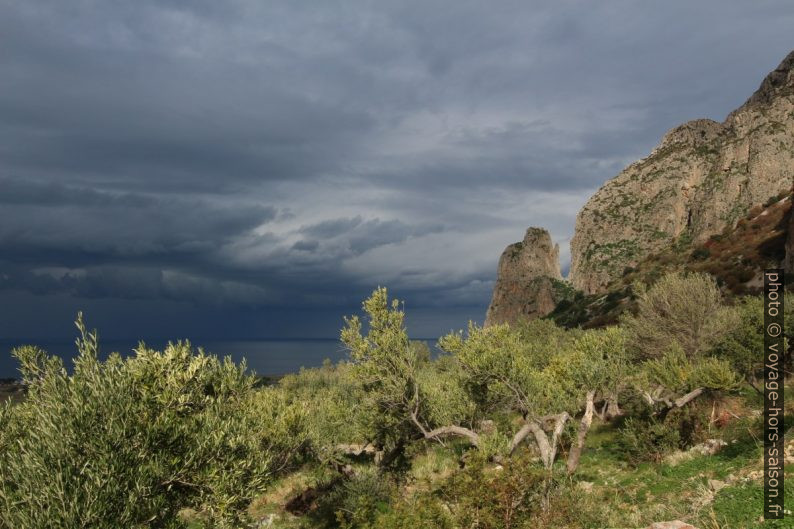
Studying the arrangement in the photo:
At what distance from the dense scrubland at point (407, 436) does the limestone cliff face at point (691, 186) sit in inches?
3815

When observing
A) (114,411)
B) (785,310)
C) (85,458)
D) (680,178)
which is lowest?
(85,458)

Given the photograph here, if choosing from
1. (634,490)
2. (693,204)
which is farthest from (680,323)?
(693,204)

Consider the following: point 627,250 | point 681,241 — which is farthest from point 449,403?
point 627,250

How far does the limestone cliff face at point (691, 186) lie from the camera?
11762cm

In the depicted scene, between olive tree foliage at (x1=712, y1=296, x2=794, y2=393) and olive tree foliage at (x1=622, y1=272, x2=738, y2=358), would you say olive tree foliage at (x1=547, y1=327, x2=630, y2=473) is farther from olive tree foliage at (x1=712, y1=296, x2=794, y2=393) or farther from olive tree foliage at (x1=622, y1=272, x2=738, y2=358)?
olive tree foliage at (x1=622, y1=272, x2=738, y2=358)

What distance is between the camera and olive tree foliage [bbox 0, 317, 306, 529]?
42.0 feet

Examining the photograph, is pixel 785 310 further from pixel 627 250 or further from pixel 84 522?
pixel 627 250

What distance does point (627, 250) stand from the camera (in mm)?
147125

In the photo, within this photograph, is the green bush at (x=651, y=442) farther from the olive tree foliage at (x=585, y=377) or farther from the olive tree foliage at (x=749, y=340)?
the olive tree foliage at (x=749, y=340)

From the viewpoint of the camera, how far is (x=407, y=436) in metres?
27.8

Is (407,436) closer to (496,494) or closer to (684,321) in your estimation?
(496,494)

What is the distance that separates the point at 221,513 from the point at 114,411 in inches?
189

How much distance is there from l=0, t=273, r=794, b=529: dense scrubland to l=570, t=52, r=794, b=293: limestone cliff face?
318ft

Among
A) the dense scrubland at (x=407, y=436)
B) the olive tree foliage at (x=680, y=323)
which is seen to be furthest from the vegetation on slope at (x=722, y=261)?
the dense scrubland at (x=407, y=436)
